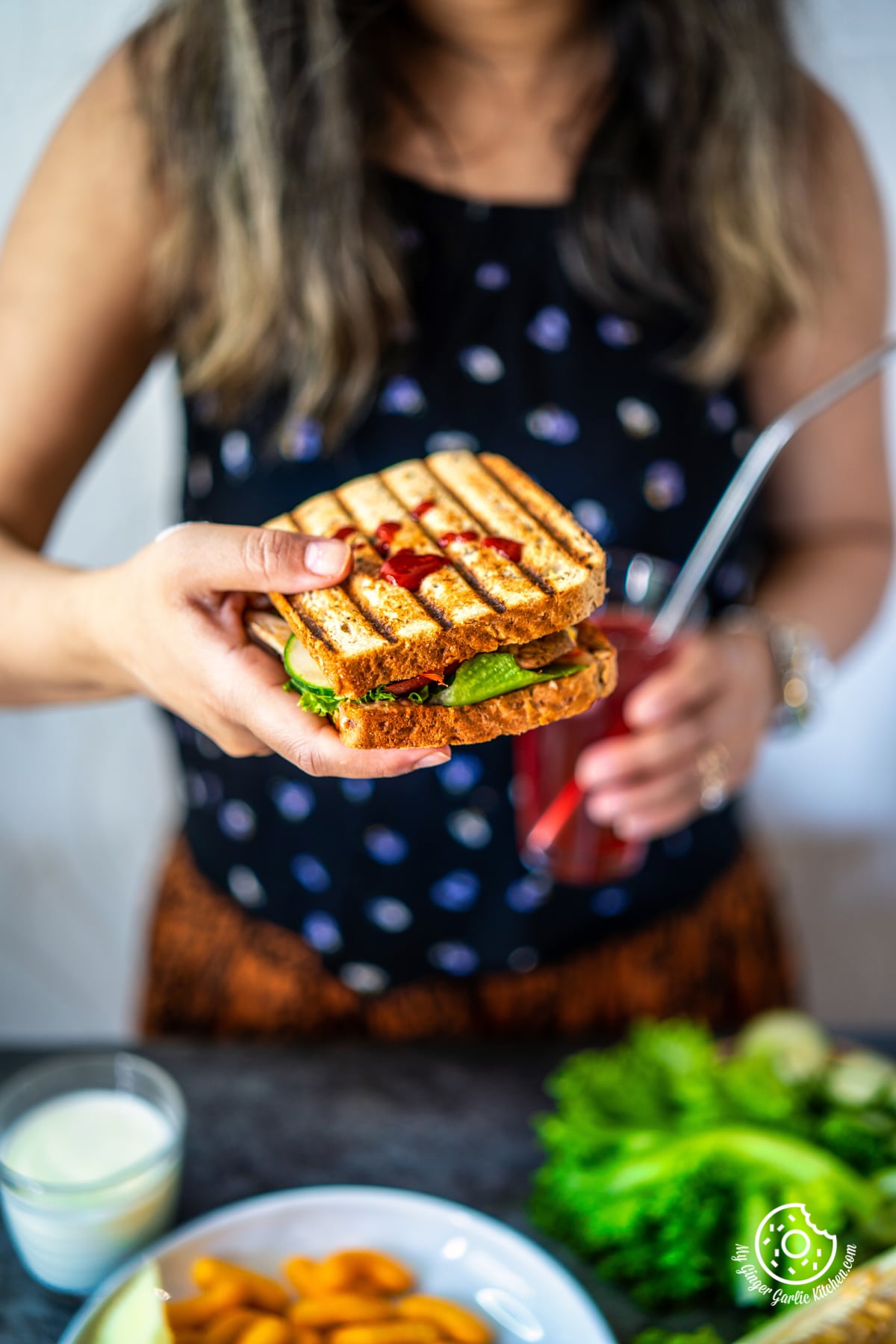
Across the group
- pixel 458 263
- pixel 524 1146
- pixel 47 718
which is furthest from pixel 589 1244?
pixel 47 718

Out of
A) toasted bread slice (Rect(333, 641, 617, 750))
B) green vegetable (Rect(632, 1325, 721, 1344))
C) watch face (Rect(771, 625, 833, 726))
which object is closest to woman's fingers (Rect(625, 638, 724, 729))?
watch face (Rect(771, 625, 833, 726))

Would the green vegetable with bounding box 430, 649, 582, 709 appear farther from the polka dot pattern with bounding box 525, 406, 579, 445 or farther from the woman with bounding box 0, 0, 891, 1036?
the polka dot pattern with bounding box 525, 406, 579, 445

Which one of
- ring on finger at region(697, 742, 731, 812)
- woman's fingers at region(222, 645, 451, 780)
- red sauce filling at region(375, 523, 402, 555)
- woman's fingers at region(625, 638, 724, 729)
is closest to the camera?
woman's fingers at region(222, 645, 451, 780)

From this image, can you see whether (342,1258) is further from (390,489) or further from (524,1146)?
(390,489)

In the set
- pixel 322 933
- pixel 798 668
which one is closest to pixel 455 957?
pixel 322 933

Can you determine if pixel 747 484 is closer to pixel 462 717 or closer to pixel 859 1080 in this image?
pixel 462 717

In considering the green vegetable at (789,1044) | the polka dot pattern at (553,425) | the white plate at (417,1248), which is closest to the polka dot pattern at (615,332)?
the polka dot pattern at (553,425)
